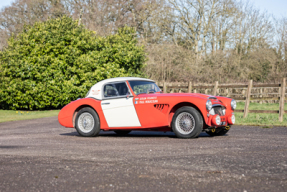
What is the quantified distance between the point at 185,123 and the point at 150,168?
350 centimetres

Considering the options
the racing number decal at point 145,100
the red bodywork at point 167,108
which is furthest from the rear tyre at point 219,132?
the racing number decal at point 145,100

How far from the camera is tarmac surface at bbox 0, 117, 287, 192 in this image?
3912mm

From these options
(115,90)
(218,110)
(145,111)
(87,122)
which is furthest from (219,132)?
(87,122)

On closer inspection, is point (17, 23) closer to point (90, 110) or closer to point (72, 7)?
point (72, 7)

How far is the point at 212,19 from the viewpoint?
33938mm

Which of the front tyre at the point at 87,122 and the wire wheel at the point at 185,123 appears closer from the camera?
the wire wheel at the point at 185,123

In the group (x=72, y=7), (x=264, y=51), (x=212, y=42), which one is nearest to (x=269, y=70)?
(x=264, y=51)

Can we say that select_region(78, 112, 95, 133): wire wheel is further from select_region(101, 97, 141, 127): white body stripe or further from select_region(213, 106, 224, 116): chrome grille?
select_region(213, 106, 224, 116): chrome grille

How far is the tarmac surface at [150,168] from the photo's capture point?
391 centimetres

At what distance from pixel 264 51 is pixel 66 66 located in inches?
792

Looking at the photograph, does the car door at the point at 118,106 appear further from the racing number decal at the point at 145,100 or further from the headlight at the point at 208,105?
the headlight at the point at 208,105

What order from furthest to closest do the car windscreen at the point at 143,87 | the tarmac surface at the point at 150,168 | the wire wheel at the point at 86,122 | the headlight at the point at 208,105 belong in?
the wire wheel at the point at 86,122 → the car windscreen at the point at 143,87 → the headlight at the point at 208,105 → the tarmac surface at the point at 150,168

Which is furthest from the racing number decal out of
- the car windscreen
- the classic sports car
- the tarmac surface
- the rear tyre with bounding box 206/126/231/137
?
the tarmac surface

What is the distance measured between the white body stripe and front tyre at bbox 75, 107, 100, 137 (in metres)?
0.35
